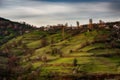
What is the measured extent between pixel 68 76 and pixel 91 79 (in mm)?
13683

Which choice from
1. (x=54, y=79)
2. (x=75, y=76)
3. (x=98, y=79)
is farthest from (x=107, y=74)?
(x=54, y=79)

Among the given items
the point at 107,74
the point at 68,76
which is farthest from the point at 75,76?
the point at 107,74

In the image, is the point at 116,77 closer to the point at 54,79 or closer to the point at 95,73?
the point at 95,73

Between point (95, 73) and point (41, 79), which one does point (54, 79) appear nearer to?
point (41, 79)

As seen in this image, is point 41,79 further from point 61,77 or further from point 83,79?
point 83,79

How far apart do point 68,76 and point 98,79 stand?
1762 cm

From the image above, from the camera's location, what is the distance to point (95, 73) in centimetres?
19762

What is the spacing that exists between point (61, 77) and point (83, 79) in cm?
1374

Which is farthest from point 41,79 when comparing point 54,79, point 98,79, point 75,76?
point 98,79

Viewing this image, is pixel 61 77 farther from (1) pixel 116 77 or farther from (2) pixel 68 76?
(1) pixel 116 77

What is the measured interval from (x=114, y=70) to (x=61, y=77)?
3170 centimetres

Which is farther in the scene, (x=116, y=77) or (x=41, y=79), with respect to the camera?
(x=41, y=79)

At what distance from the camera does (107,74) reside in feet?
→ 634

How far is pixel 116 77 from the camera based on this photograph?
187500mm
